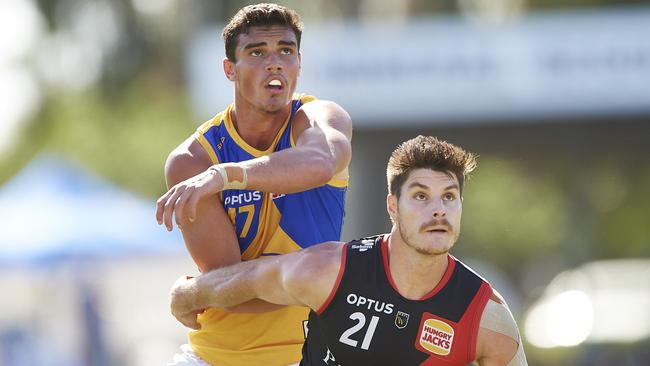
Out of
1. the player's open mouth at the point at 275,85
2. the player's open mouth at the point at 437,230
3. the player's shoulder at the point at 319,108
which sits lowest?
the player's open mouth at the point at 437,230

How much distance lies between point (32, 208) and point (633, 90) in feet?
33.7

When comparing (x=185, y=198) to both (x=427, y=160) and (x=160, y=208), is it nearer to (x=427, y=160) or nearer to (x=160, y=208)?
(x=160, y=208)

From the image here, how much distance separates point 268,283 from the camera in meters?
6.54

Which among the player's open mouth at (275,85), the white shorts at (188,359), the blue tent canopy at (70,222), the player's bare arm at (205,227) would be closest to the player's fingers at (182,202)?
the player's bare arm at (205,227)

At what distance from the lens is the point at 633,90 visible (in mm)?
22422

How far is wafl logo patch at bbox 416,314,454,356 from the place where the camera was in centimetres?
626

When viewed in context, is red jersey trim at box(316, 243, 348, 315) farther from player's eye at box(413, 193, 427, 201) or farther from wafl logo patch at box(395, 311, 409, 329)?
player's eye at box(413, 193, 427, 201)

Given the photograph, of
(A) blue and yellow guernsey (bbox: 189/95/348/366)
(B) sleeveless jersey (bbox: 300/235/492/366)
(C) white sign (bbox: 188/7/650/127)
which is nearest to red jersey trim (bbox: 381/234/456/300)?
(B) sleeveless jersey (bbox: 300/235/492/366)

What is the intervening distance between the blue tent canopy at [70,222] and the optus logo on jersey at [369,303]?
1086 cm

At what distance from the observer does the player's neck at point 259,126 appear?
22.8 ft

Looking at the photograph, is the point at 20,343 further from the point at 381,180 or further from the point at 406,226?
the point at 406,226

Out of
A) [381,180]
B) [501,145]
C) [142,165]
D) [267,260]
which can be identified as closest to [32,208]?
[381,180]

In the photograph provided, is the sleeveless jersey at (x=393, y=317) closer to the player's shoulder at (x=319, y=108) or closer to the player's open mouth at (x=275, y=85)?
the player's shoulder at (x=319, y=108)

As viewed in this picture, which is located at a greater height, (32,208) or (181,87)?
(181,87)
